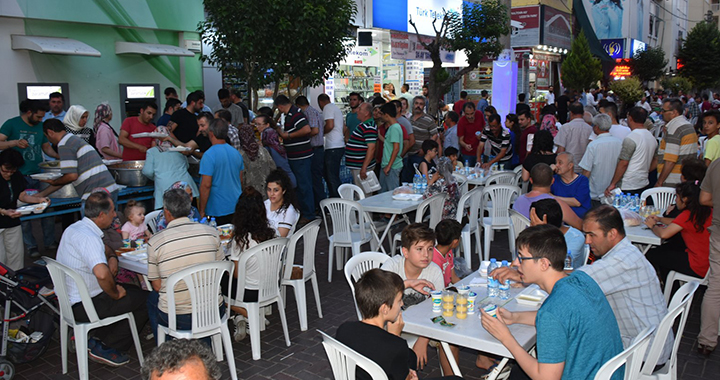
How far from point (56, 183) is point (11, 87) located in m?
3.93

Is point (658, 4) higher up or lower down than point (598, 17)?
higher up

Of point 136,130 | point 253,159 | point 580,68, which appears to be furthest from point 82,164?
point 580,68

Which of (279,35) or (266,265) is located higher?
(279,35)

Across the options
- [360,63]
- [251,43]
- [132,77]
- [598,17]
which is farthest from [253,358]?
[598,17]

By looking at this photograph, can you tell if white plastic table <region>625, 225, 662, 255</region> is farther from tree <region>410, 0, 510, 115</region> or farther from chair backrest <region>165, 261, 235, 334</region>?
tree <region>410, 0, 510, 115</region>

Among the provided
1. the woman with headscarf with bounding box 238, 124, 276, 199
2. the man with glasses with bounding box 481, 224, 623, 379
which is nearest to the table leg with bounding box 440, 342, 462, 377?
the man with glasses with bounding box 481, 224, 623, 379

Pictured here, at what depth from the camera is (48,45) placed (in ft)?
30.8

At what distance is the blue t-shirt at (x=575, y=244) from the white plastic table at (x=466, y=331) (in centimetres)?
106

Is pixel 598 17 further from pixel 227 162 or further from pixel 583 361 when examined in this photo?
pixel 583 361

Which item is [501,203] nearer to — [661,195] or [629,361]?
[661,195]

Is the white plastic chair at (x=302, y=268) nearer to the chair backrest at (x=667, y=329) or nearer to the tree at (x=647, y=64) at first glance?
the chair backrest at (x=667, y=329)

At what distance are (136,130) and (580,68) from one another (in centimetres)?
2301

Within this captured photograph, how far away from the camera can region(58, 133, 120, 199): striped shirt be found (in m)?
6.55

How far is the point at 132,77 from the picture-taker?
11.4 m
